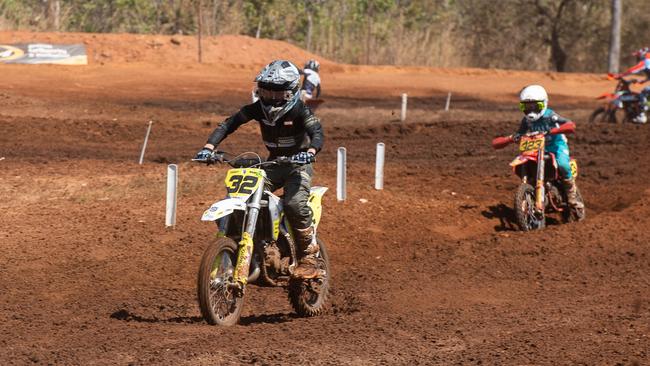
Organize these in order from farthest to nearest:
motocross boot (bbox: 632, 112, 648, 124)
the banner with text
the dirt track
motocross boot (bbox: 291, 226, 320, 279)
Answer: the banner with text, motocross boot (bbox: 632, 112, 648, 124), motocross boot (bbox: 291, 226, 320, 279), the dirt track

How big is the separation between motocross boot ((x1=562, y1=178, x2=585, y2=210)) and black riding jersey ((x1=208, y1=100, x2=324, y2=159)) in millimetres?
6192

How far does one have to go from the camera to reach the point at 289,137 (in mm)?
8828

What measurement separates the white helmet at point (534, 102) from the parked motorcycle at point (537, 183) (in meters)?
0.28

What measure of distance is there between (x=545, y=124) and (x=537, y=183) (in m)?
0.83

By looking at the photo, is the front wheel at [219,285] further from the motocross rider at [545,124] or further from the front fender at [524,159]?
the motocross rider at [545,124]

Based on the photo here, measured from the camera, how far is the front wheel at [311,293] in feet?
29.1

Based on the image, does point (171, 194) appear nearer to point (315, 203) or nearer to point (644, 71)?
point (315, 203)

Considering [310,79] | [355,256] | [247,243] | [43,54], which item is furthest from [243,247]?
[43,54]

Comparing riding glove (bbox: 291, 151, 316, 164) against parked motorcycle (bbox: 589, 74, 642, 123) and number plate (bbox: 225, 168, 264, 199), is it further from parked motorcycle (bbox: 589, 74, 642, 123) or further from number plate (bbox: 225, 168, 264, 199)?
parked motorcycle (bbox: 589, 74, 642, 123)

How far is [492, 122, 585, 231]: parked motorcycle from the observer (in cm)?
1345

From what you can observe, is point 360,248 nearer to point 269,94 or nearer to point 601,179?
point 269,94

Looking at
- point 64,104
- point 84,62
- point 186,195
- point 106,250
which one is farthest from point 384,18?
point 106,250

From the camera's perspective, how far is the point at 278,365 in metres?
6.62

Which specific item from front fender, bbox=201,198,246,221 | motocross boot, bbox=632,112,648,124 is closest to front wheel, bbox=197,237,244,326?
front fender, bbox=201,198,246,221
